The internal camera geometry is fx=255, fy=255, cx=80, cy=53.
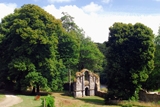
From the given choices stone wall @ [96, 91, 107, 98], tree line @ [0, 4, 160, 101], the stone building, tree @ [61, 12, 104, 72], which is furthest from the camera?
tree @ [61, 12, 104, 72]

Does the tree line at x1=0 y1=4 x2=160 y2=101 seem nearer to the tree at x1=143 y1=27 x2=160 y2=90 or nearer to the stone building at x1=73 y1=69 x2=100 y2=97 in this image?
the tree at x1=143 y1=27 x2=160 y2=90

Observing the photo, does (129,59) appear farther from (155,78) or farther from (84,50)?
(84,50)

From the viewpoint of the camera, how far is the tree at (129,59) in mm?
36312

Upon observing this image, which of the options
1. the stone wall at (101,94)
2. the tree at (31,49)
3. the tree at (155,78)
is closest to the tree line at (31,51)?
the tree at (31,49)

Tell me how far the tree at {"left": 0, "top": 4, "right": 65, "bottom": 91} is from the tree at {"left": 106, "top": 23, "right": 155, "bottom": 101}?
962 cm

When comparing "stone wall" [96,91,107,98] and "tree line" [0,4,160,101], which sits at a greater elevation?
"tree line" [0,4,160,101]

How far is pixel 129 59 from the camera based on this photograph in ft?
121

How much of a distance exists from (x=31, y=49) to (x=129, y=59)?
1504 centimetres

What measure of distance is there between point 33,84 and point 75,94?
948 centimetres

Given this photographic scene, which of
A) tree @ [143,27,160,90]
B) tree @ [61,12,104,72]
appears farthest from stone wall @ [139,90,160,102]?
tree @ [61,12,104,72]

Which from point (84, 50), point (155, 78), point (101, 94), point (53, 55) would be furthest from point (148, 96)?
point (84, 50)

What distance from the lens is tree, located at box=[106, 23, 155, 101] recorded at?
3631 centimetres

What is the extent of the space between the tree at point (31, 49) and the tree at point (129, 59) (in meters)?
9.62

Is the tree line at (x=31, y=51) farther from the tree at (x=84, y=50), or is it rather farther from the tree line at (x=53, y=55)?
the tree at (x=84, y=50)
